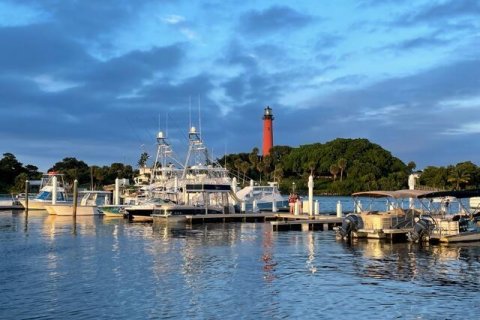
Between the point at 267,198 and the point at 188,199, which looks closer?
the point at 188,199

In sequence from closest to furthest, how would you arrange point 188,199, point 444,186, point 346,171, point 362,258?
point 362,258, point 188,199, point 444,186, point 346,171

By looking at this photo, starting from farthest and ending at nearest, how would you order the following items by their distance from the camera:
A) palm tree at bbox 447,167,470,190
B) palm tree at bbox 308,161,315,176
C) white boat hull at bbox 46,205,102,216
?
1. palm tree at bbox 308,161,315,176
2. palm tree at bbox 447,167,470,190
3. white boat hull at bbox 46,205,102,216

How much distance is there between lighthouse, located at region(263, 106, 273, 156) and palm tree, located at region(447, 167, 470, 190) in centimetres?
4969

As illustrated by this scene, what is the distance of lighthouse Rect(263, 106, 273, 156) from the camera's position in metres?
A: 163

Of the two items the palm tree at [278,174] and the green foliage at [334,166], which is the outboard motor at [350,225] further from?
the palm tree at [278,174]

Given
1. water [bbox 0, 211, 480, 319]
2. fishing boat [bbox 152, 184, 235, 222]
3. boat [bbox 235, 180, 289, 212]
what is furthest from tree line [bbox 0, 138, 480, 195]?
water [bbox 0, 211, 480, 319]

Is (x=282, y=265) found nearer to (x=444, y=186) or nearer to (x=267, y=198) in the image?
(x=267, y=198)

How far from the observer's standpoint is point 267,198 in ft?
281

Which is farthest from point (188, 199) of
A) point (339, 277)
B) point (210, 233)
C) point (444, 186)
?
point (444, 186)

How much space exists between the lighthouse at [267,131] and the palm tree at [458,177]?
163 feet

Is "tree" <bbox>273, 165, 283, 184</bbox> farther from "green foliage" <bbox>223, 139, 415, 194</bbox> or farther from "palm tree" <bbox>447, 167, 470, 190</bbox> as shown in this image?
"palm tree" <bbox>447, 167, 470, 190</bbox>

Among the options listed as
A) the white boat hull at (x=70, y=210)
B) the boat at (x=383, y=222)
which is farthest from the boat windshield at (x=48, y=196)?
the boat at (x=383, y=222)

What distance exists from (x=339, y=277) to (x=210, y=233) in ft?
75.1

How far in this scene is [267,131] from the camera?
16925 centimetres
